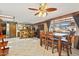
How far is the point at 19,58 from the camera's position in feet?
9.48

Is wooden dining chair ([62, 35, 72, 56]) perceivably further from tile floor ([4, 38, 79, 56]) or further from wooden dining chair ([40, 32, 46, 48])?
wooden dining chair ([40, 32, 46, 48])

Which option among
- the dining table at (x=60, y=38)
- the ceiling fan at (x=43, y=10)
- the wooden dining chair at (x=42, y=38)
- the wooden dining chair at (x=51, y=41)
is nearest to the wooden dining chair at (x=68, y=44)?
the dining table at (x=60, y=38)

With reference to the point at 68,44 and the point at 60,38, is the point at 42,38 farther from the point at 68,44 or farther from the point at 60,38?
the point at 68,44

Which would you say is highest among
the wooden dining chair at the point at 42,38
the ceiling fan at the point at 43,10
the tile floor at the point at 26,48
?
the ceiling fan at the point at 43,10

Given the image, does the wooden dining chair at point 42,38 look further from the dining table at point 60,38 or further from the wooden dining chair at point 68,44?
the wooden dining chair at point 68,44

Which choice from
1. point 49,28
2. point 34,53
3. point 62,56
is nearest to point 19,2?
point 49,28

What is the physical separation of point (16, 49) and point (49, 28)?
791 millimetres

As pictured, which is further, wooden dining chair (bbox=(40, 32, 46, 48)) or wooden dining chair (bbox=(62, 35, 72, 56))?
wooden dining chair (bbox=(40, 32, 46, 48))

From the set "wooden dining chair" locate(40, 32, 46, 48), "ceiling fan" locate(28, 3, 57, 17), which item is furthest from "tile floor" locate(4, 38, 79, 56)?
"ceiling fan" locate(28, 3, 57, 17)

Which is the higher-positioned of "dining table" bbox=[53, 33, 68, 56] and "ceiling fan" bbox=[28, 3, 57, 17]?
"ceiling fan" bbox=[28, 3, 57, 17]

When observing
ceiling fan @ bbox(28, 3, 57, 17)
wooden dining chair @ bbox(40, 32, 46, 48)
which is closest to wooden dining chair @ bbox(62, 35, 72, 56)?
wooden dining chair @ bbox(40, 32, 46, 48)

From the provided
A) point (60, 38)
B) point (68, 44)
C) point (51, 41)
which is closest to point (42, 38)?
point (51, 41)

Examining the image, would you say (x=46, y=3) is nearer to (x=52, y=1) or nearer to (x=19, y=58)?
(x=52, y=1)

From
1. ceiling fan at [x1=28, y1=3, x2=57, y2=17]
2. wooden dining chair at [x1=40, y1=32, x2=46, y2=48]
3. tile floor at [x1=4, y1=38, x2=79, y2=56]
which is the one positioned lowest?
tile floor at [x1=4, y1=38, x2=79, y2=56]
